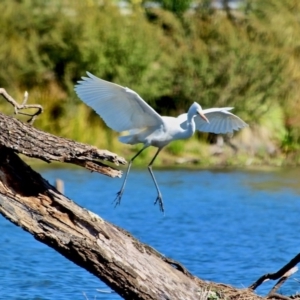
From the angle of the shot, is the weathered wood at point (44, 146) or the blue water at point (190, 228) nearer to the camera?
the weathered wood at point (44, 146)

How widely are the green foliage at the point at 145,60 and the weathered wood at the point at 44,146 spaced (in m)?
16.9

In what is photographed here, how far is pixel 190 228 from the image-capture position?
14.6 meters

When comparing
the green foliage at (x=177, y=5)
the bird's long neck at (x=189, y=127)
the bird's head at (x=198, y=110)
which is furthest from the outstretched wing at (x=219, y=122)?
the green foliage at (x=177, y=5)

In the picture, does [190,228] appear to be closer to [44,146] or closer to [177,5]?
[44,146]

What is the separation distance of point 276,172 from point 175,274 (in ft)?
50.3

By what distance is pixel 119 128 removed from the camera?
9102 millimetres

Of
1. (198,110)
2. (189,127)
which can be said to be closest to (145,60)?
(189,127)

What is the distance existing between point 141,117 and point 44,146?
3435 millimetres

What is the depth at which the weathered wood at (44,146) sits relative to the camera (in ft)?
18.5

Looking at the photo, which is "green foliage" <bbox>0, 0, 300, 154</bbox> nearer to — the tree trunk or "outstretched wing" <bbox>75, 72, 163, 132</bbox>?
"outstretched wing" <bbox>75, 72, 163, 132</bbox>

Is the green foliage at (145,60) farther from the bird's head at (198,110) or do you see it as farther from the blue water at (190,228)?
the bird's head at (198,110)

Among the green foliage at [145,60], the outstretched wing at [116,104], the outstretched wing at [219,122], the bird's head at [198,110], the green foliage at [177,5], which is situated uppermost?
the green foliage at [177,5]

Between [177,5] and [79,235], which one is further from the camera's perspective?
[177,5]

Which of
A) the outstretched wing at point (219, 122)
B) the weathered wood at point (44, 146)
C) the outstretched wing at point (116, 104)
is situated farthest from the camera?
the outstretched wing at point (219, 122)
